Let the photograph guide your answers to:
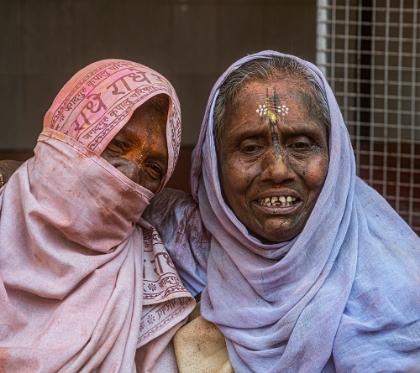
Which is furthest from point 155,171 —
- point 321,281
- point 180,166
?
point 180,166

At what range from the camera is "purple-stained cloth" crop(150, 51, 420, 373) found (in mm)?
2941

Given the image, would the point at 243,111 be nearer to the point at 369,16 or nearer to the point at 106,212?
the point at 106,212

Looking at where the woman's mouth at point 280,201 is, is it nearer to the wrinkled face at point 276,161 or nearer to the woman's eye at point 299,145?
the wrinkled face at point 276,161

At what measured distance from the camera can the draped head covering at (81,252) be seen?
2938 mm

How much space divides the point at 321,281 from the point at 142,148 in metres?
0.75

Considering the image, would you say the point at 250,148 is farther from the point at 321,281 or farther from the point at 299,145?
the point at 321,281

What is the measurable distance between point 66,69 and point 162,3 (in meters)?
0.96

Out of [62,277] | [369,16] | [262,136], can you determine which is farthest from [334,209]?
[369,16]

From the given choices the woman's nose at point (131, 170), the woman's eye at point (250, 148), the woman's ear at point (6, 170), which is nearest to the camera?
the woman's nose at point (131, 170)

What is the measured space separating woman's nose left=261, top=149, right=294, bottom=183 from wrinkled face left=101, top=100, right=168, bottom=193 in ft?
1.16

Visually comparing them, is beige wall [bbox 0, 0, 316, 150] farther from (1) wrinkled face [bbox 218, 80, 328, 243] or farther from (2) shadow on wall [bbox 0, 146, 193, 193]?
(1) wrinkled face [bbox 218, 80, 328, 243]

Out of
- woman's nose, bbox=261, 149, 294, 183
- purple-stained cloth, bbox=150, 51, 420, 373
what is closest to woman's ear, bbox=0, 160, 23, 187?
purple-stained cloth, bbox=150, 51, 420, 373

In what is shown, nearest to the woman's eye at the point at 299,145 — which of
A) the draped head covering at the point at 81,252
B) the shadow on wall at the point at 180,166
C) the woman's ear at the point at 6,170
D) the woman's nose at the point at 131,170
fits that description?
the draped head covering at the point at 81,252

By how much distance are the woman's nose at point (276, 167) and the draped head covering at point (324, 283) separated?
144 millimetres
